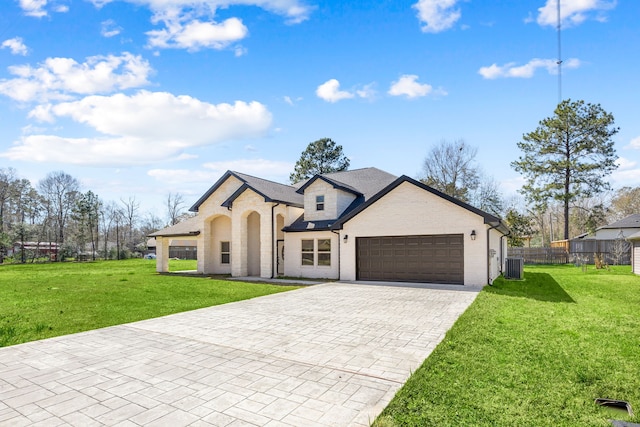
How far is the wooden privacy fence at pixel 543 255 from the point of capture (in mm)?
30391

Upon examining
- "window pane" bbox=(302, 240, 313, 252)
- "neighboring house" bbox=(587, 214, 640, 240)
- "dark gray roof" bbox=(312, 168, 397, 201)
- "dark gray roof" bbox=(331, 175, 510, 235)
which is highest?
"dark gray roof" bbox=(312, 168, 397, 201)

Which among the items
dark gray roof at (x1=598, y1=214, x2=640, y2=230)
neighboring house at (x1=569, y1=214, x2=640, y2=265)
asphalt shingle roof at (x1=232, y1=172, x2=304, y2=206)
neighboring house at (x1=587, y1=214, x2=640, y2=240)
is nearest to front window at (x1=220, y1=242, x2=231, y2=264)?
asphalt shingle roof at (x1=232, y1=172, x2=304, y2=206)

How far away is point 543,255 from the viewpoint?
100 ft

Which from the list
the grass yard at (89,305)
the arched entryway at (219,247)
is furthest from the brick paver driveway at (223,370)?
the arched entryway at (219,247)

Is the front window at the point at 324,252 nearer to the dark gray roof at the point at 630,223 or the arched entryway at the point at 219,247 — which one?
the arched entryway at the point at 219,247

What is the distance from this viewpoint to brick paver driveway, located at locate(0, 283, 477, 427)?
3.77 m

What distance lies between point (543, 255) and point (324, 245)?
74.3ft

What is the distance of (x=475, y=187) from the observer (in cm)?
3622

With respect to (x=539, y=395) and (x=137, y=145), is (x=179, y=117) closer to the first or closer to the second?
(x=137, y=145)

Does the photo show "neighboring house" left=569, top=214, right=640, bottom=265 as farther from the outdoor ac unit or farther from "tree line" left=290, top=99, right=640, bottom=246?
the outdoor ac unit

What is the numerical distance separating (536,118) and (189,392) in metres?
39.0

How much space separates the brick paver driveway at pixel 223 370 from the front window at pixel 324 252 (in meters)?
9.36

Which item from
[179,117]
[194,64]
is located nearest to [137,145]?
[179,117]

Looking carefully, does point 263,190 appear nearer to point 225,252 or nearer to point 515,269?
point 225,252
